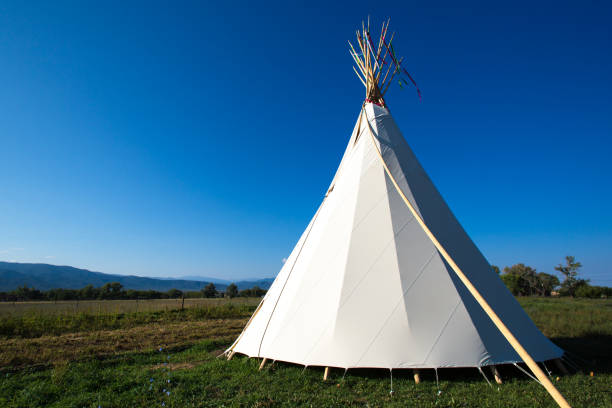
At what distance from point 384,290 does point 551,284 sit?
39.4 meters

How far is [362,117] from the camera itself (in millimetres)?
7039

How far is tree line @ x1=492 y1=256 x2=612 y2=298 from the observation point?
28344 mm

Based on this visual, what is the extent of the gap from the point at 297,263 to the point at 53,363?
16.4 ft

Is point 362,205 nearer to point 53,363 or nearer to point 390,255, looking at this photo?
point 390,255

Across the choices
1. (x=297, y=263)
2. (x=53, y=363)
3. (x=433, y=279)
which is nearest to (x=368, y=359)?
(x=433, y=279)

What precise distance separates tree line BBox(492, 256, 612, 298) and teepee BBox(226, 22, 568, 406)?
28.5m

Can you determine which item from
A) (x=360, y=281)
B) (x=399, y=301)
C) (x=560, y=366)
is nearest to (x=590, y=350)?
(x=560, y=366)

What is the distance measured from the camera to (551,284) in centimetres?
3303

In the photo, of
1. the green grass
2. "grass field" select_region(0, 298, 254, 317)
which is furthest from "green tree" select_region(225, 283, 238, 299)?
the green grass

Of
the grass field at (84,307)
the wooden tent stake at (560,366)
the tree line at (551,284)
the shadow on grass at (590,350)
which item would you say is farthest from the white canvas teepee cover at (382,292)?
the tree line at (551,284)

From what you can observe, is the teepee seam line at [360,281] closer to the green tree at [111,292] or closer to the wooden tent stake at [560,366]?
the wooden tent stake at [560,366]

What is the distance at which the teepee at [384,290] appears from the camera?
420 centimetres

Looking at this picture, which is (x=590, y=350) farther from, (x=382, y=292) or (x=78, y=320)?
(x=78, y=320)

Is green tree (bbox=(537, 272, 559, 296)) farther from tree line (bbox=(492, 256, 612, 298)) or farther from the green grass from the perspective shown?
the green grass
